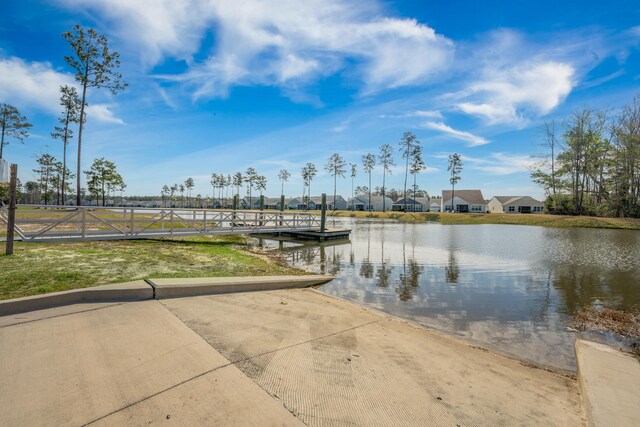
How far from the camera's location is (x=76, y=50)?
2706 cm

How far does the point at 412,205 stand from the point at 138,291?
9039cm

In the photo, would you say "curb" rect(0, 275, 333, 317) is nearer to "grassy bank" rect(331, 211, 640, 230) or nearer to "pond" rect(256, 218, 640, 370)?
"pond" rect(256, 218, 640, 370)

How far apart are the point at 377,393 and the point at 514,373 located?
8.08 feet

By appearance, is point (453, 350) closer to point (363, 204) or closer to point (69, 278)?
point (69, 278)

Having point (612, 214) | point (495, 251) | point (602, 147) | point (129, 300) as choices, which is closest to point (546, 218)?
point (612, 214)

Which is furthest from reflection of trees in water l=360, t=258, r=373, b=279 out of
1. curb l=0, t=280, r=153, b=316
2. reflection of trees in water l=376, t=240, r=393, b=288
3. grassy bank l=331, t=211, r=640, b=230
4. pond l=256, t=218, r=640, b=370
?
grassy bank l=331, t=211, r=640, b=230

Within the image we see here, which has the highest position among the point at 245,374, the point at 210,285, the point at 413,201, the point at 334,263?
the point at 413,201

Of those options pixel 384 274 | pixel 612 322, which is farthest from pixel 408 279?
pixel 612 322

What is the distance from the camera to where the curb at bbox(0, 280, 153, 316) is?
4.61 m

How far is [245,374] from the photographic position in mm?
3213

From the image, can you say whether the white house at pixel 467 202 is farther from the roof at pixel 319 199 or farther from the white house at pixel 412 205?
the roof at pixel 319 199

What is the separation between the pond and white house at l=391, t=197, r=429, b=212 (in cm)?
7250

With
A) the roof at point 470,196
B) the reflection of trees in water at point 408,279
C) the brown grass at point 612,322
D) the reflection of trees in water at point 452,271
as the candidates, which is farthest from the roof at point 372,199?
the brown grass at point 612,322

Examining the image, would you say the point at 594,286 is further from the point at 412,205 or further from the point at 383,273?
the point at 412,205
